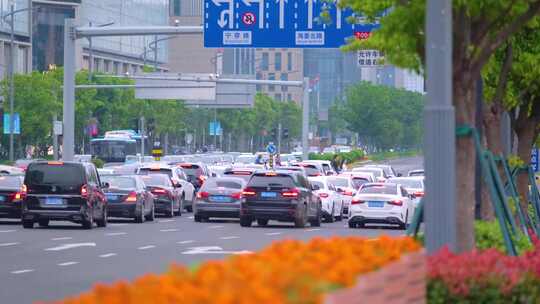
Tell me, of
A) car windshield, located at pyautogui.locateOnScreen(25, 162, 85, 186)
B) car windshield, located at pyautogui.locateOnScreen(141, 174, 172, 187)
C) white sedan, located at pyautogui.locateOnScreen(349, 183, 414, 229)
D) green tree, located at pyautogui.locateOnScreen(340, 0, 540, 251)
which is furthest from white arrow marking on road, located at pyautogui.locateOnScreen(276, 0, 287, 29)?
green tree, located at pyautogui.locateOnScreen(340, 0, 540, 251)

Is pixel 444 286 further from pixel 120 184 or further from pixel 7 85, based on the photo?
pixel 7 85

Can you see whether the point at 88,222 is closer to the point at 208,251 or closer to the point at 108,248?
the point at 108,248

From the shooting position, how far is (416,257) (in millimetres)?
10727

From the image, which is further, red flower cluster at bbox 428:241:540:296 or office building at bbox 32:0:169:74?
office building at bbox 32:0:169:74

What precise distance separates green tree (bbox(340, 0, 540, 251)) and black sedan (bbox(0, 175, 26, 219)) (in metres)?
23.6

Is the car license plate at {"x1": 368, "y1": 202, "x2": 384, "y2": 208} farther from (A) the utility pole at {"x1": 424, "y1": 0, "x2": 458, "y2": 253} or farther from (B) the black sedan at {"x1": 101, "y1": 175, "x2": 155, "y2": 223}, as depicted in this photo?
(A) the utility pole at {"x1": 424, "y1": 0, "x2": 458, "y2": 253}

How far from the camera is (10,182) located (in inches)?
1606

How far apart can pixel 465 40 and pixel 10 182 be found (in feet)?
85.1

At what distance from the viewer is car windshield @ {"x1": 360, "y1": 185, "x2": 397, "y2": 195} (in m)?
43.4

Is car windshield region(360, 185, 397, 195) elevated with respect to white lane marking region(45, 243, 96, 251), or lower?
elevated

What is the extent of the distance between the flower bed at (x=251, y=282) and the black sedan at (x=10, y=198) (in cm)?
3119

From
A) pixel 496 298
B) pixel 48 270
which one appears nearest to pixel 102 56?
pixel 48 270

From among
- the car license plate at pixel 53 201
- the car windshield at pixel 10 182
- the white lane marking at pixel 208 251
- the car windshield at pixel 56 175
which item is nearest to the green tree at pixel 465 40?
the white lane marking at pixel 208 251

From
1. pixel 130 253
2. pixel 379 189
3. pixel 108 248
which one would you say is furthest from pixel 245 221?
pixel 130 253
